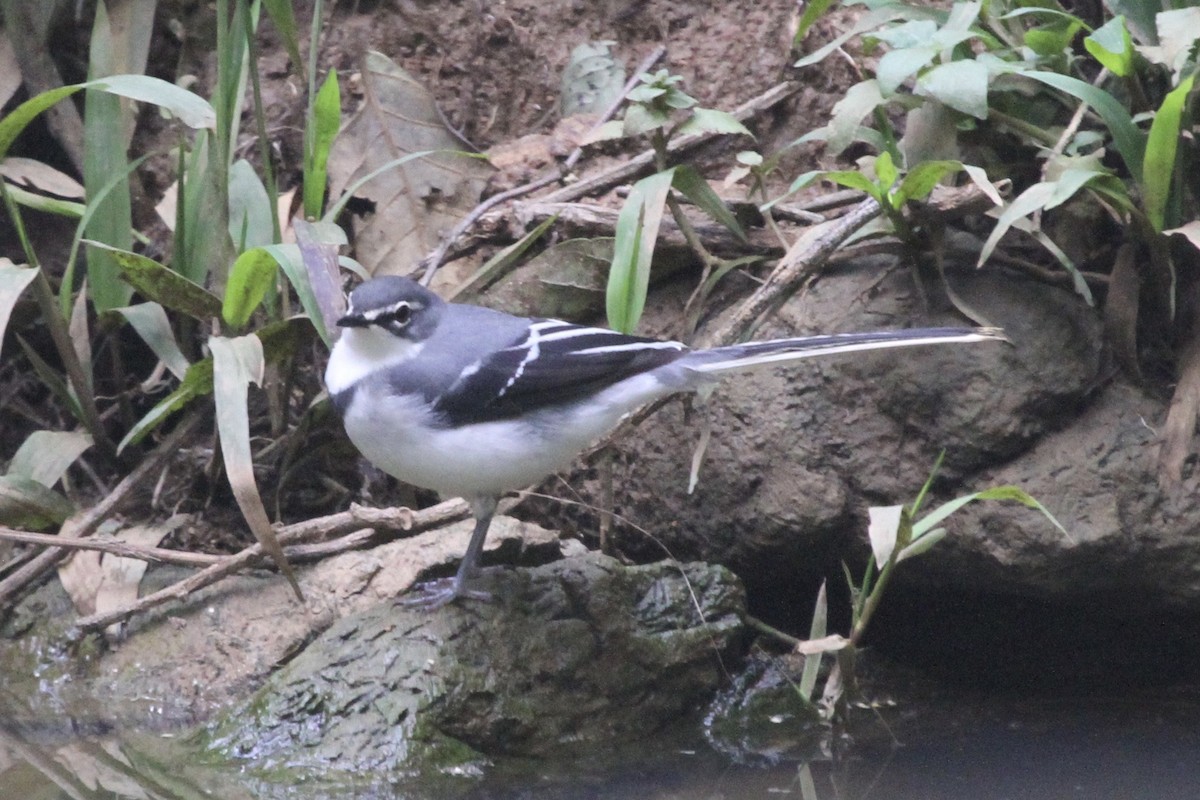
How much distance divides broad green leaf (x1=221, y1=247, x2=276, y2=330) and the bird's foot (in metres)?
1.16

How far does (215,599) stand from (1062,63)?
10.5 feet

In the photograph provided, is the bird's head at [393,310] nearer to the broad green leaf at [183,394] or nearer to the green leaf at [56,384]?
the broad green leaf at [183,394]

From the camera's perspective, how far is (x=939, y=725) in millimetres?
4340

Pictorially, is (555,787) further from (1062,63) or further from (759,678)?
(1062,63)

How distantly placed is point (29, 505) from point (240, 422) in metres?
1.12

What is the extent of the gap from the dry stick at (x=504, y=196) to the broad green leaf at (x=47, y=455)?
1.36 meters

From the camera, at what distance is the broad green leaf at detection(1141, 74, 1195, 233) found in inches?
159

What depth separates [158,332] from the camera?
16.3 ft

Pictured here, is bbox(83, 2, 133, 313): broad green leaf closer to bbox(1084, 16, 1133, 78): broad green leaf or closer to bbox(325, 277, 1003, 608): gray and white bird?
bbox(325, 277, 1003, 608): gray and white bird

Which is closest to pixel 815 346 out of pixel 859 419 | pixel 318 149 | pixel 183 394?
pixel 859 419

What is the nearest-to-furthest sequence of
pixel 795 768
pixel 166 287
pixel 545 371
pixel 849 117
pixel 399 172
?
pixel 795 768 → pixel 545 371 → pixel 849 117 → pixel 166 287 → pixel 399 172

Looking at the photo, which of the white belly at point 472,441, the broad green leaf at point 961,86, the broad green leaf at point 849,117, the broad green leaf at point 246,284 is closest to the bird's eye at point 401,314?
the white belly at point 472,441

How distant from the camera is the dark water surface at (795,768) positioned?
12.3ft

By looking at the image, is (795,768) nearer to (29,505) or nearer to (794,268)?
(794,268)
